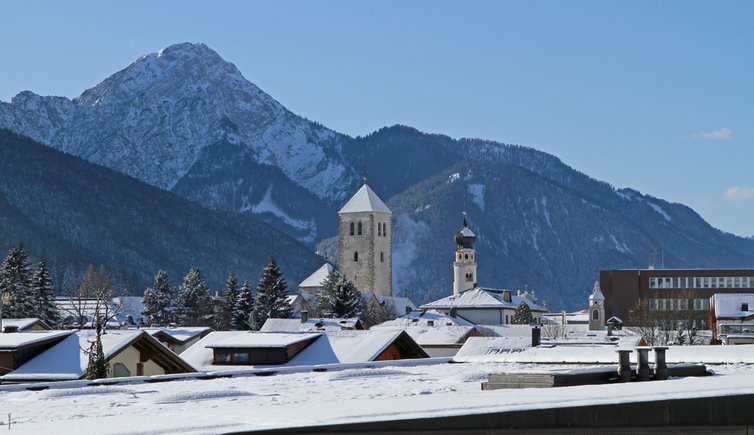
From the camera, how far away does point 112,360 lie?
167ft

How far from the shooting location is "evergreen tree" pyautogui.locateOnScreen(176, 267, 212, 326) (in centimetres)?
14412

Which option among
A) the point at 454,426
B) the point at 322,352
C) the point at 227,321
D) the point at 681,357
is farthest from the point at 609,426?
the point at 227,321

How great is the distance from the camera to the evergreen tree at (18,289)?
10750cm

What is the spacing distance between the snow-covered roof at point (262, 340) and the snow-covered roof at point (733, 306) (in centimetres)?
5300

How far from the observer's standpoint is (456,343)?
91250 millimetres

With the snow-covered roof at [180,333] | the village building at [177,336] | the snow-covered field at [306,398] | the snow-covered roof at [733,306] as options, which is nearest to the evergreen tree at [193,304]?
the snow-covered roof at [180,333]

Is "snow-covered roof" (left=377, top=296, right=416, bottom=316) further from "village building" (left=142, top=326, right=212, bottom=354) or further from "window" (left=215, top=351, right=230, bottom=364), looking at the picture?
"window" (left=215, top=351, right=230, bottom=364)

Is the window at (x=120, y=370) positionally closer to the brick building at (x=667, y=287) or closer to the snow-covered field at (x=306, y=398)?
the snow-covered field at (x=306, y=398)

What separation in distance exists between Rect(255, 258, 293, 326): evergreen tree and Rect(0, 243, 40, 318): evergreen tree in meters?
24.5

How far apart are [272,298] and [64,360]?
78467mm

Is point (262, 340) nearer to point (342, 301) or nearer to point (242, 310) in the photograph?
point (242, 310)

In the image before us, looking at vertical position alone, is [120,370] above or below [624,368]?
below

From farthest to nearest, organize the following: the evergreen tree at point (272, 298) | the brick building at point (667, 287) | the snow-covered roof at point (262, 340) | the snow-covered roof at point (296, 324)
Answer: the brick building at point (667, 287) → the evergreen tree at point (272, 298) → the snow-covered roof at point (296, 324) → the snow-covered roof at point (262, 340)

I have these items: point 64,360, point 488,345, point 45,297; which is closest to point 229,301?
point 45,297
